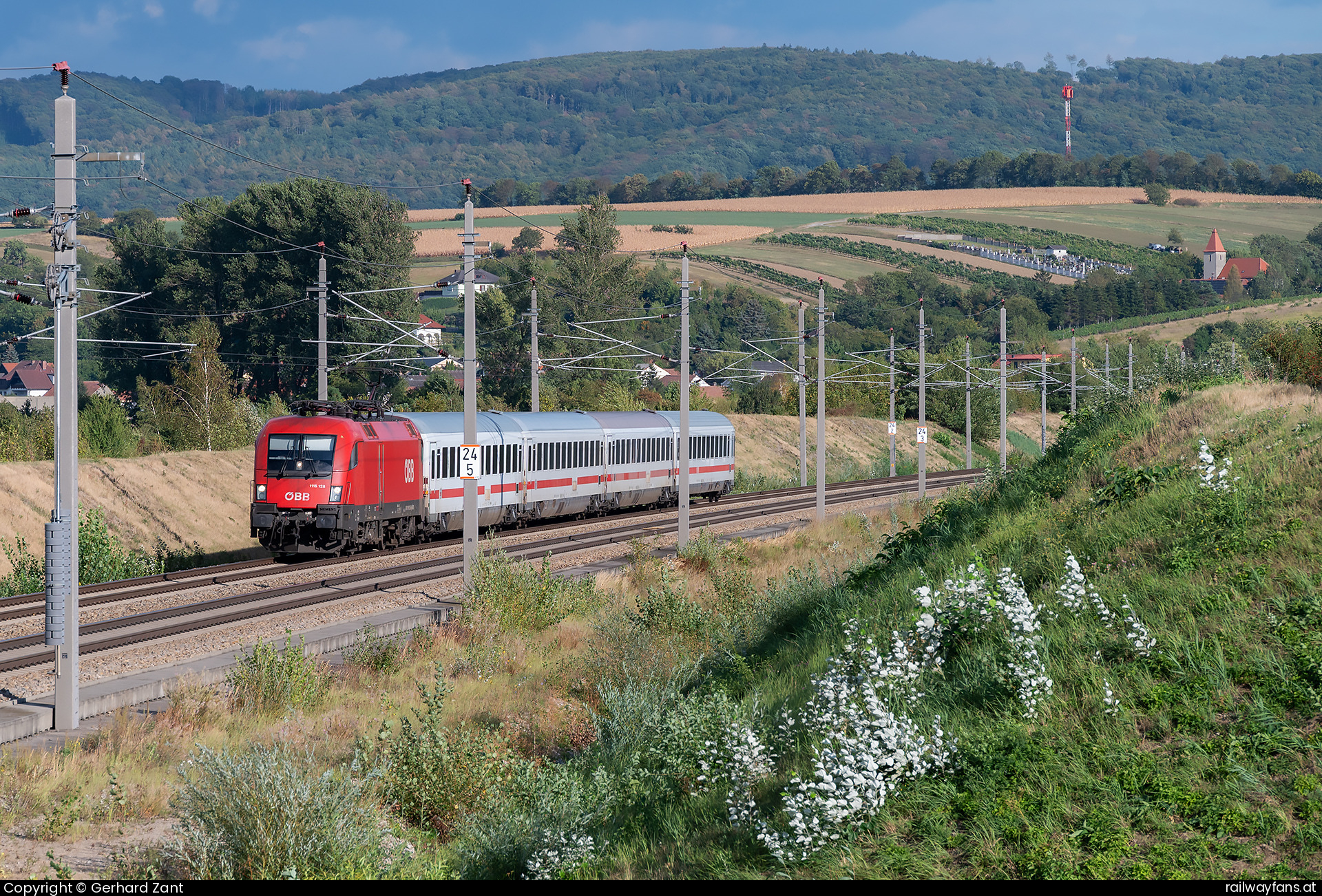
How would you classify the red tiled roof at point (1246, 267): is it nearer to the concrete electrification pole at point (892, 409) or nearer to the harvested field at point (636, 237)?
the harvested field at point (636, 237)

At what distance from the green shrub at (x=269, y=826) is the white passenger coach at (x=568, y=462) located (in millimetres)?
17974

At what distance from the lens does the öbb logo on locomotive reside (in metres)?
27.6

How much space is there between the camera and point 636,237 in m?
162

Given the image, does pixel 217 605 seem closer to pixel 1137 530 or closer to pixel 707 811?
pixel 707 811

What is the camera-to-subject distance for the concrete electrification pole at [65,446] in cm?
1330

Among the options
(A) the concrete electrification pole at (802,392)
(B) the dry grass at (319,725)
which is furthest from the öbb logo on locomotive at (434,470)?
(A) the concrete electrification pole at (802,392)

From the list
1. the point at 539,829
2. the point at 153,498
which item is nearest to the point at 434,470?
the point at 153,498

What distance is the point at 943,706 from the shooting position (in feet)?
29.9

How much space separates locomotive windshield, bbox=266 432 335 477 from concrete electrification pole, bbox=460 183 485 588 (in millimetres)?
6771

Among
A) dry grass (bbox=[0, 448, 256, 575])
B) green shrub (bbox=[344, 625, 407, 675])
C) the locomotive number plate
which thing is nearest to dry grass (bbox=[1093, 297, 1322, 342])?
dry grass (bbox=[0, 448, 256, 575])

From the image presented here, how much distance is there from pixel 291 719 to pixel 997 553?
7.96 meters

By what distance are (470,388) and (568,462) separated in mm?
16422

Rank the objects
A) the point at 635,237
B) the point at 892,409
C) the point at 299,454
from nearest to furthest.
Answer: the point at 299,454, the point at 892,409, the point at 635,237

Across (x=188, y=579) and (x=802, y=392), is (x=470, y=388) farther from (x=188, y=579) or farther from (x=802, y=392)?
(x=802, y=392)
